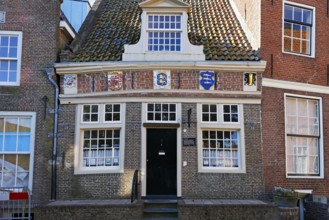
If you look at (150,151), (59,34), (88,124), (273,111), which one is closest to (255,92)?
(273,111)

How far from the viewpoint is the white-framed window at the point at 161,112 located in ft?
46.8

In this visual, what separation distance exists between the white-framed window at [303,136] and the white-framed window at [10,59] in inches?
374

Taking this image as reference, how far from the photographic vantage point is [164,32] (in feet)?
48.6

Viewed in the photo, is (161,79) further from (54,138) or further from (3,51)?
(3,51)

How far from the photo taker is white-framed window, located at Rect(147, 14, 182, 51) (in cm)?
1474

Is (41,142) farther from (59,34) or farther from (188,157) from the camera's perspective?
(188,157)

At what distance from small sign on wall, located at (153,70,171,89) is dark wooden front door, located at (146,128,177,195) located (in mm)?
1482

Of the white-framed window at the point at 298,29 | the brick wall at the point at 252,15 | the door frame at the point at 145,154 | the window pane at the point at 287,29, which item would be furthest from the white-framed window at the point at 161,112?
the window pane at the point at 287,29

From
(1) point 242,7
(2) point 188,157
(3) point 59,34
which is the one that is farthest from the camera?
(1) point 242,7

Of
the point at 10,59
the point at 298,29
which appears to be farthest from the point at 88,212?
the point at 298,29

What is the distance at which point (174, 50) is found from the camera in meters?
14.7

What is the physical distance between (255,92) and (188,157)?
10.4ft

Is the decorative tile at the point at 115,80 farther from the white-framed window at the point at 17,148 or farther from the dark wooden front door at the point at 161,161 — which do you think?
the white-framed window at the point at 17,148

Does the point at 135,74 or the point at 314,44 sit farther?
the point at 314,44
